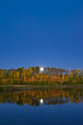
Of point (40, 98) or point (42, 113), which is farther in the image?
point (40, 98)

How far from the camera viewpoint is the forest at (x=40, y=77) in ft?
312

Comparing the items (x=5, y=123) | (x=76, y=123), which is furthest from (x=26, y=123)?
(x=76, y=123)

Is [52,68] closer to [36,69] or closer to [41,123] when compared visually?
[36,69]

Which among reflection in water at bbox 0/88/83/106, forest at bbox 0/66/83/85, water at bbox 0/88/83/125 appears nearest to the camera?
water at bbox 0/88/83/125

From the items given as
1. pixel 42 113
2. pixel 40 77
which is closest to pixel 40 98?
pixel 42 113

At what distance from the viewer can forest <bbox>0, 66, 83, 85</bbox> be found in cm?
9508

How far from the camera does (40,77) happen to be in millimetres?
122562

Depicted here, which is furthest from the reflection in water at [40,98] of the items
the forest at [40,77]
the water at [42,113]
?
the forest at [40,77]

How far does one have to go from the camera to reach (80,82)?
97.9 metres

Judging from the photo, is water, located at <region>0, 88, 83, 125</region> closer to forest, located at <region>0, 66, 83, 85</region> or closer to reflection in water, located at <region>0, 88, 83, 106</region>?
reflection in water, located at <region>0, 88, 83, 106</region>

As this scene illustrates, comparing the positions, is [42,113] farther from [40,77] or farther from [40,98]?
[40,77]

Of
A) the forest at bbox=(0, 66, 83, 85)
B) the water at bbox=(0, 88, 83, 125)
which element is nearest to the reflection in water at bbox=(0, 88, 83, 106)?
the water at bbox=(0, 88, 83, 125)

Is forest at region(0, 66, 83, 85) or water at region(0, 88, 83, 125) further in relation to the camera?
forest at region(0, 66, 83, 85)

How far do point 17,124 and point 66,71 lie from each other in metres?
123
